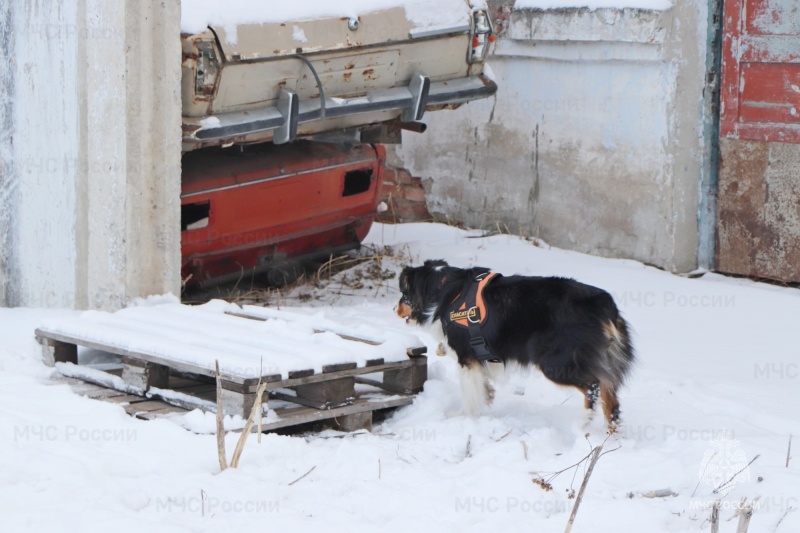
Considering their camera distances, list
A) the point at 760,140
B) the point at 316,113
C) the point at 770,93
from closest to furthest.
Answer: the point at 316,113 → the point at 770,93 → the point at 760,140

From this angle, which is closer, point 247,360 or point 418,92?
point 247,360

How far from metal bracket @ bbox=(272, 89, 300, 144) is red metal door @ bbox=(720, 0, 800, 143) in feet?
9.93

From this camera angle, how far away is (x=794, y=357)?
6.01 m

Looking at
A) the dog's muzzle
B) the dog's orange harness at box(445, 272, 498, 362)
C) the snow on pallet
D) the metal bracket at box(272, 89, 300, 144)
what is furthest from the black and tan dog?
the metal bracket at box(272, 89, 300, 144)

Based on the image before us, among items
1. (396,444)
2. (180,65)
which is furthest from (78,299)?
(396,444)

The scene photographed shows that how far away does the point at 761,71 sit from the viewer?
7148 millimetres

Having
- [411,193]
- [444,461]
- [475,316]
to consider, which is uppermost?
[475,316]

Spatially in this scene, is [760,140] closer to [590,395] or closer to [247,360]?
[590,395]

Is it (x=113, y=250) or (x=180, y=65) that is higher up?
(x=180, y=65)

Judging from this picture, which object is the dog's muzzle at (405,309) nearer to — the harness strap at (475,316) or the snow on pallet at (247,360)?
the snow on pallet at (247,360)

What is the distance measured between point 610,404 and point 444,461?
81 centimetres

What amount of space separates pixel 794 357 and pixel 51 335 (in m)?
4.05

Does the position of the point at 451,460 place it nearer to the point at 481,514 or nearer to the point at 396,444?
the point at 396,444

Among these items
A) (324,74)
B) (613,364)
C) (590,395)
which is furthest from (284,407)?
(324,74)
